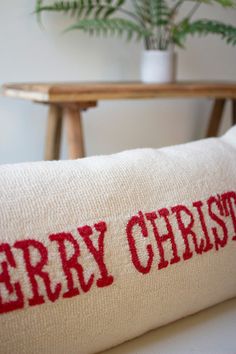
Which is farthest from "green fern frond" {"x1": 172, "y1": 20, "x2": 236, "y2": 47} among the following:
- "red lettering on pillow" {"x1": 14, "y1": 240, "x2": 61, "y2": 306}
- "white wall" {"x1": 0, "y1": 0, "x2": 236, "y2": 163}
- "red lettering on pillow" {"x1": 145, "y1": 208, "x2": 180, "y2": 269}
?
"red lettering on pillow" {"x1": 14, "y1": 240, "x2": 61, "y2": 306}

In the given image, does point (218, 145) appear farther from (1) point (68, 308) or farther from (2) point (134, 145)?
(2) point (134, 145)

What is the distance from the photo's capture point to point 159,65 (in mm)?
1103

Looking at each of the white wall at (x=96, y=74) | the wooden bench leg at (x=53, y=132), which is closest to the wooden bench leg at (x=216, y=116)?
the white wall at (x=96, y=74)

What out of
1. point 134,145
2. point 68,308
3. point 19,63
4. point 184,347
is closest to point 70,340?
point 68,308

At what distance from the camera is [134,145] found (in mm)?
1452

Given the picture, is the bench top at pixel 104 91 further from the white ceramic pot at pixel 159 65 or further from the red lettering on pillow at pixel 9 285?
the red lettering on pillow at pixel 9 285

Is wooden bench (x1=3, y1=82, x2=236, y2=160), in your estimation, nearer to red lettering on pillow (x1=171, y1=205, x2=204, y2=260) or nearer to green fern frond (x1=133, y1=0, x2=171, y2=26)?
green fern frond (x1=133, y1=0, x2=171, y2=26)

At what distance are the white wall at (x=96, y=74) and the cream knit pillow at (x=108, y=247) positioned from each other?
0.75 m

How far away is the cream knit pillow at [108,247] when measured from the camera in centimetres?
37

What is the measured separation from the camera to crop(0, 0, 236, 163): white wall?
112 cm

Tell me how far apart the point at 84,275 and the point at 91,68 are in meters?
1.00

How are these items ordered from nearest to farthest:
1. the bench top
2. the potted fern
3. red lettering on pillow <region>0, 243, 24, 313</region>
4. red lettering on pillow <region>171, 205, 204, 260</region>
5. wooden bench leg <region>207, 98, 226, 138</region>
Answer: red lettering on pillow <region>0, 243, 24, 313</region>, red lettering on pillow <region>171, 205, 204, 260</region>, the bench top, the potted fern, wooden bench leg <region>207, 98, 226, 138</region>

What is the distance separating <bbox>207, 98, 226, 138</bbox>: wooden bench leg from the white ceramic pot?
13.6 inches

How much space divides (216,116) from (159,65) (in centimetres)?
41
